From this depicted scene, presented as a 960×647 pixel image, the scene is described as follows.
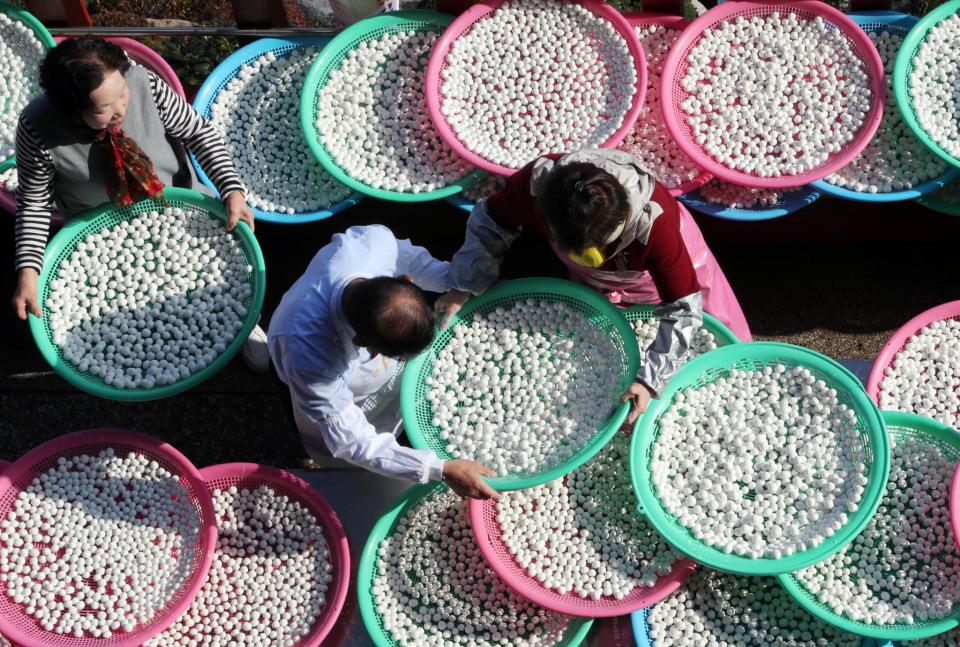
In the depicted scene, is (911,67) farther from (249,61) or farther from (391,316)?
(249,61)

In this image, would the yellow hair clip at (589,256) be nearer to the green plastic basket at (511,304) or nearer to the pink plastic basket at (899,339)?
the green plastic basket at (511,304)

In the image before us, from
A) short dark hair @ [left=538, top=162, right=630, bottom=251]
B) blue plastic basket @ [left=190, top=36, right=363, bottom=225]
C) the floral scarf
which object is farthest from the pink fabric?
the floral scarf

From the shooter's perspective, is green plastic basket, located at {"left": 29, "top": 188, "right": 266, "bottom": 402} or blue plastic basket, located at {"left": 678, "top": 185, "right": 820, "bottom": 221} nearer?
green plastic basket, located at {"left": 29, "top": 188, "right": 266, "bottom": 402}

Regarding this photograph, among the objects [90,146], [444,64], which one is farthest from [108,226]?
[444,64]

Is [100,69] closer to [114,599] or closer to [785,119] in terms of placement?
[114,599]

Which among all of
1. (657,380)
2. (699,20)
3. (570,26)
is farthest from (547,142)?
(657,380)

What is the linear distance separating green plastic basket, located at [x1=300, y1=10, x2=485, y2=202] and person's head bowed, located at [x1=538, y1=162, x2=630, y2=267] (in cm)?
80

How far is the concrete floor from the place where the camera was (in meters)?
2.93

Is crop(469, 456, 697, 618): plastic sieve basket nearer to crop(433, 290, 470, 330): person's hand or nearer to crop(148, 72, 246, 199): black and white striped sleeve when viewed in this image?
crop(433, 290, 470, 330): person's hand

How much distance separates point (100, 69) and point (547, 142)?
1169 mm

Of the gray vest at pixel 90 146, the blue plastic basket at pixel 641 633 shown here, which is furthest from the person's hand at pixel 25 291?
the blue plastic basket at pixel 641 633

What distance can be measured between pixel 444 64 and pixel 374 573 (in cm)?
139

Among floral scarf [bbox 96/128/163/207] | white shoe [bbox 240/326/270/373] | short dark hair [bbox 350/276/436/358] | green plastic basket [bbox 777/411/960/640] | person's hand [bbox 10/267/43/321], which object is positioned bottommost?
green plastic basket [bbox 777/411/960/640]

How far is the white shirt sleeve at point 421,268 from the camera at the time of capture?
217cm
